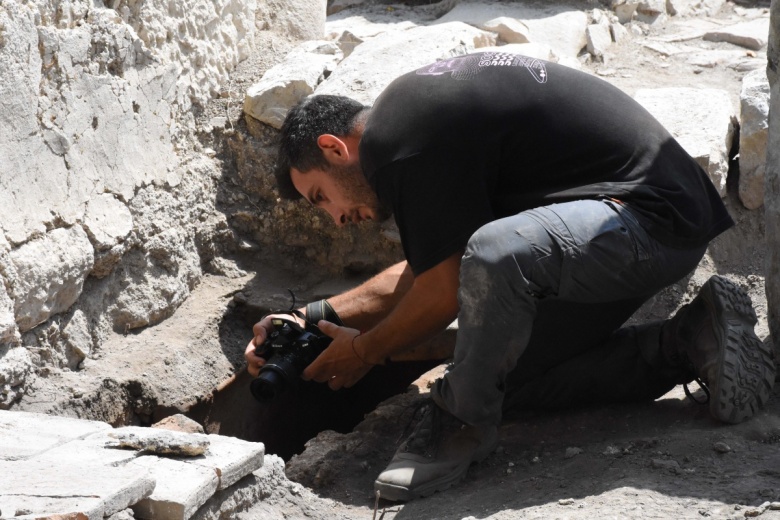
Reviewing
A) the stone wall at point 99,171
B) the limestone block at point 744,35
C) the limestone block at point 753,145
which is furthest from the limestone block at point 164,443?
the limestone block at point 744,35

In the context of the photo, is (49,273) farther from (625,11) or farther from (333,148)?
(625,11)

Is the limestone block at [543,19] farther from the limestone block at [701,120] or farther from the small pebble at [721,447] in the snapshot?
the small pebble at [721,447]

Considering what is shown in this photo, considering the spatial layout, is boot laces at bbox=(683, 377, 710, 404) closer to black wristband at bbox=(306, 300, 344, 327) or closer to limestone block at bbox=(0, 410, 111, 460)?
black wristband at bbox=(306, 300, 344, 327)

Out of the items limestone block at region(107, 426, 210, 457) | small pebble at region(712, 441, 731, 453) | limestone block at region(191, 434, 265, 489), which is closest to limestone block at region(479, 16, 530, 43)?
small pebble at region(712, 441, 731, 453)

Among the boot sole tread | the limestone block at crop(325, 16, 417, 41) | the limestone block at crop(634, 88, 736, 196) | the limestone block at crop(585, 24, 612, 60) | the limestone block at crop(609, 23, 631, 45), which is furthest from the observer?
the limestone block at crop(609, 23, 631, 45)

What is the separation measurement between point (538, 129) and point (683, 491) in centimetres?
95

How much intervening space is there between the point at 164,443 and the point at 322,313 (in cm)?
100

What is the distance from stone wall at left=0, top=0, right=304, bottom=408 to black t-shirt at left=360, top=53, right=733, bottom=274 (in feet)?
3.47

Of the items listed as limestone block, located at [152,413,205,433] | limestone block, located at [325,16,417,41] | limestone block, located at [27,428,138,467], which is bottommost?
limestone block, located at [152,413,205,433]

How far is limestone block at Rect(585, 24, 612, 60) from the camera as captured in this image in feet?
15.6

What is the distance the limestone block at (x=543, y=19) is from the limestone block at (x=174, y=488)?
3.19 m

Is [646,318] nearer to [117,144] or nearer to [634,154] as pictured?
[634,154]

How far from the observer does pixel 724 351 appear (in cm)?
235

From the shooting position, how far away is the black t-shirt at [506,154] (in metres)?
2.26
